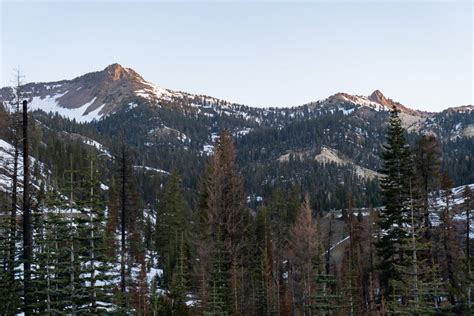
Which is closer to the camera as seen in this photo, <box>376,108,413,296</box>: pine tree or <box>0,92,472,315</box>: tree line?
<box>0,92,472,315</box>: tree line

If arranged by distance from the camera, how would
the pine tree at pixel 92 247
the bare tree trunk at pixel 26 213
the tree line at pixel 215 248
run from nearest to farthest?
the pine tree at pixel 92 247
the tree line at pixel 215 248
the bare tree trunk at pixel 26 213

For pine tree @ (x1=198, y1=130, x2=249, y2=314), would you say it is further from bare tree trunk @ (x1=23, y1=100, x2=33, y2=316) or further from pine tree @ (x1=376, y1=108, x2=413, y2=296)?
bare tree trunk @ (x1=23, y1=100, x2=33, y2=316)

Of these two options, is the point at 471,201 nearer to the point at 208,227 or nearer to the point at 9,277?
the point at 208,227

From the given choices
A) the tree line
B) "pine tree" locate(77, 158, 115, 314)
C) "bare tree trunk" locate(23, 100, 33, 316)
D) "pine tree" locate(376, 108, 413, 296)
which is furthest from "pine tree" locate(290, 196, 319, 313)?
"bare tree trunk" locate(23, 100, 33, 316)

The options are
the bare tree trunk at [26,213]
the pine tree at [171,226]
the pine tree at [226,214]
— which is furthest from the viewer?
the pine tree at [171,226]

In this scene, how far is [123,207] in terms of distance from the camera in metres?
38.7

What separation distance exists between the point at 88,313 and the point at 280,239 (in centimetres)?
4264

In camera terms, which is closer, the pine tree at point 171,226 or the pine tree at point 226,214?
the pine tree at point 226,214

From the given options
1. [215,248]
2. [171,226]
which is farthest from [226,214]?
[171,226]

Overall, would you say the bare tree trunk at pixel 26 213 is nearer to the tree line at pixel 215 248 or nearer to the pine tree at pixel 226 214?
the tree line at pixel 215 248

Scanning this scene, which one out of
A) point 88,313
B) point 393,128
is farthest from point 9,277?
point 393,128

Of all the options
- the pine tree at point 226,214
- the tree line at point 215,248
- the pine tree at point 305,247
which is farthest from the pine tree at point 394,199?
the pine tree at point 305,247

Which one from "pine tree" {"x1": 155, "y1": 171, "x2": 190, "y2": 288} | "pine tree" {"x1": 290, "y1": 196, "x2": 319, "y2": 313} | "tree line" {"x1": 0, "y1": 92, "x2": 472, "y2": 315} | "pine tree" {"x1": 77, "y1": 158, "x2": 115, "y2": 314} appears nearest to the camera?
"pine tree" {"x1": 77, "y1": 158, "x2": 115, "y2": 314}

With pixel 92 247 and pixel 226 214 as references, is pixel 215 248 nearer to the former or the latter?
pixel 226 214
